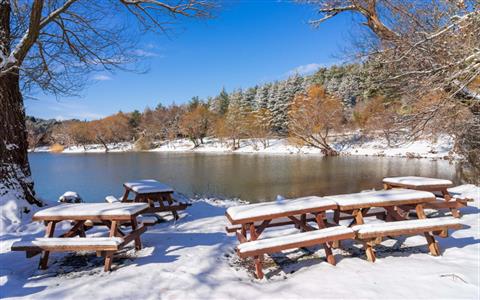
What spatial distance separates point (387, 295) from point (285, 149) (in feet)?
120

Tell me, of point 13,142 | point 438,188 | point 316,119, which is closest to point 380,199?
point 438,188

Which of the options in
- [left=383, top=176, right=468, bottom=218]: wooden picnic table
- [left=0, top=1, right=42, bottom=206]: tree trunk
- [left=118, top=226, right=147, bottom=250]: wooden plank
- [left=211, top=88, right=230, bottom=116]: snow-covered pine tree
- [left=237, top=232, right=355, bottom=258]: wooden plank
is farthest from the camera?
[left=211, top=88, right=230, bottom=116]: snow-covered pine tree

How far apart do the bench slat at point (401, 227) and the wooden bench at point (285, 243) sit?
0.15 metres

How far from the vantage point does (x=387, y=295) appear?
255cm

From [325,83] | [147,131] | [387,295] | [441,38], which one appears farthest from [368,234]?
[147,131]

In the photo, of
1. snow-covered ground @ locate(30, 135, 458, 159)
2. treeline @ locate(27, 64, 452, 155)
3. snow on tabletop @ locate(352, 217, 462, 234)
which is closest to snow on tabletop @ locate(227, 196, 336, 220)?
snow on tabletop @ locate(352, 217, 462, 234)

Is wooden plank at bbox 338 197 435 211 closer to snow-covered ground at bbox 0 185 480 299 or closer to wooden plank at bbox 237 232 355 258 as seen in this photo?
wooden plank at bbox 237 232 355 258

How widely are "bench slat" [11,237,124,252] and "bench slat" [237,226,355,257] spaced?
1.32 meters

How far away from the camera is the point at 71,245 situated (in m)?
3.10

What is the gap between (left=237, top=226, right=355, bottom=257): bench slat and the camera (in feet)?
9.57

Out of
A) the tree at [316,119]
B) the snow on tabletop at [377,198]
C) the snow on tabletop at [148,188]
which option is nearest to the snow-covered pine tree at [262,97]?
the tree at [316,119]

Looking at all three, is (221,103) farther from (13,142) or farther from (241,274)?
(241,274)

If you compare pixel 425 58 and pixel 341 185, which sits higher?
pixel 425 58

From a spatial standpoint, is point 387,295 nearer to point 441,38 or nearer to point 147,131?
point 441,38
